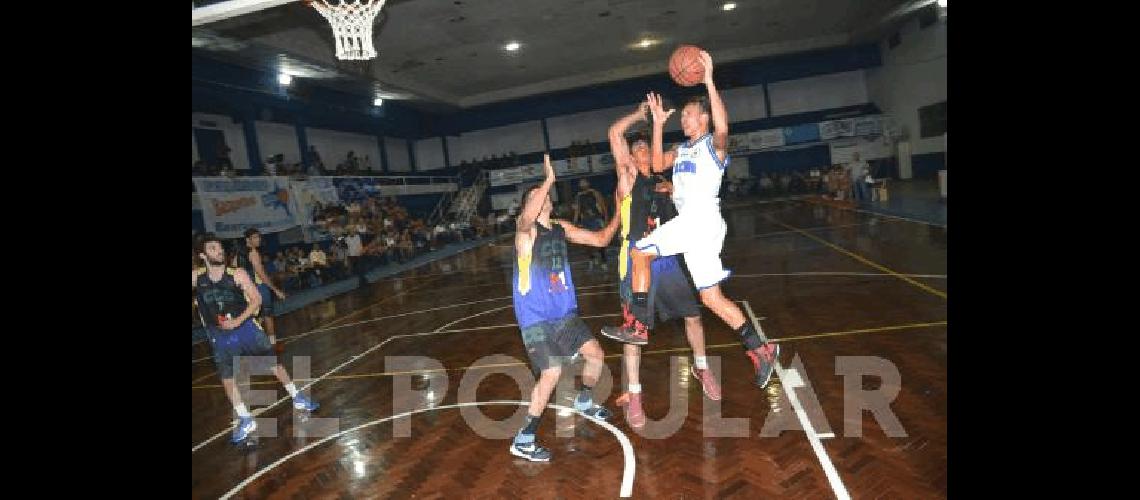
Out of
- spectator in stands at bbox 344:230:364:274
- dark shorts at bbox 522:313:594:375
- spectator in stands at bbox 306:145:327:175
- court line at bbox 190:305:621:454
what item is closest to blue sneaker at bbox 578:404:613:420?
dark shorts at bbox 522:313:594:375

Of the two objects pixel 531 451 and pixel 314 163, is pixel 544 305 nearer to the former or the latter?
pixel 531 451

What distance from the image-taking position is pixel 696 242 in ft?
12.0

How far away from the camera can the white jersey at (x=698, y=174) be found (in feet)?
11.8

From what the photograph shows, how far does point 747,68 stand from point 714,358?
21.3 meters

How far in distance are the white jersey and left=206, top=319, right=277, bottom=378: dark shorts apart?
3349mm

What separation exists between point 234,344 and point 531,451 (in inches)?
98.3

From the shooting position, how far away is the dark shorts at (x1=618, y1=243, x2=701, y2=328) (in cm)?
395

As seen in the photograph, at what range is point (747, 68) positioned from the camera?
24031mm

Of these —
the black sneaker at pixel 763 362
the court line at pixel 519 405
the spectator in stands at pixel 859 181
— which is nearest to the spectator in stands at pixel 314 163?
the court line at pixel 519 405

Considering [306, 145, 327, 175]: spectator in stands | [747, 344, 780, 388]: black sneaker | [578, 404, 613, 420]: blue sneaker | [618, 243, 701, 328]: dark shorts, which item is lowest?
[578, 404, 613, 420]: blue sneaker

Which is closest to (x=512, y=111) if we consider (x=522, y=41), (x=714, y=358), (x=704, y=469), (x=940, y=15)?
(x=522, y=41)

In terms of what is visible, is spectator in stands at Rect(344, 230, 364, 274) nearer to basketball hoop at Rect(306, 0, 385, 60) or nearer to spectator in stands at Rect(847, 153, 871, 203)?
basketball hoop at Rect(306, 0, 385, 60)

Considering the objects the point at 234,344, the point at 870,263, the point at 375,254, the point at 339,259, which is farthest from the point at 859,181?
the point at 234,344

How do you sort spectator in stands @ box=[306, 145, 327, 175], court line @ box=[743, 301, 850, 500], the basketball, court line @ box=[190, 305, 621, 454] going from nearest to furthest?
court line @ box=[743, 301, 850, 500]
the basketball
court line @ box=[190, 305, 621, 454]
spectator in stands @ box=[306, 145, 327, 175]
